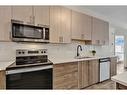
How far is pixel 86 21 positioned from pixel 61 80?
2.11 m

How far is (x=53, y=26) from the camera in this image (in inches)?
130

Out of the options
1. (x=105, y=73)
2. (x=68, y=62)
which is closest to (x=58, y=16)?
(x=68, y=62)

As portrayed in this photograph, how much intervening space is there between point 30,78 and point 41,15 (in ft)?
4.65

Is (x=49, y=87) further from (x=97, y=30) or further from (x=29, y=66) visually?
(x=97, y=30)

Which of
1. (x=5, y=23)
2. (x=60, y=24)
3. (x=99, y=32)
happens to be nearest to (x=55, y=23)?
(x=60, y=24)

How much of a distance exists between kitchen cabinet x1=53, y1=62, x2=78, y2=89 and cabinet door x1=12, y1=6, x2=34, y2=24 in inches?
44.5

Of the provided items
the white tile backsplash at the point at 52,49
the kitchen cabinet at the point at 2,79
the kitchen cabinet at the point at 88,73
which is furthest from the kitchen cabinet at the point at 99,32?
the kitchen cabinet at the point at 2,79

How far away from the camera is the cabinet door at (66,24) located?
3521 millimetres

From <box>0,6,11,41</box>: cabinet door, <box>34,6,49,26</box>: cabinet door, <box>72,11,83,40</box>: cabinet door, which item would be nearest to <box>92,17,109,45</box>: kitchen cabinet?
<box>72,11,83,40</box>: cabinet door

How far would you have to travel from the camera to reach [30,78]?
2469 mm

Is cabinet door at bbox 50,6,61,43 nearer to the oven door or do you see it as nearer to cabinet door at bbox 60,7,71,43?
cabinet door at bbox 60,7,71,43

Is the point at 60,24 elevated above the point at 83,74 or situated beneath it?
→ elevated above

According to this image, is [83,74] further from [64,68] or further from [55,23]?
[55,23]

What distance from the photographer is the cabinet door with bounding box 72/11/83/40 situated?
383 centimetres
